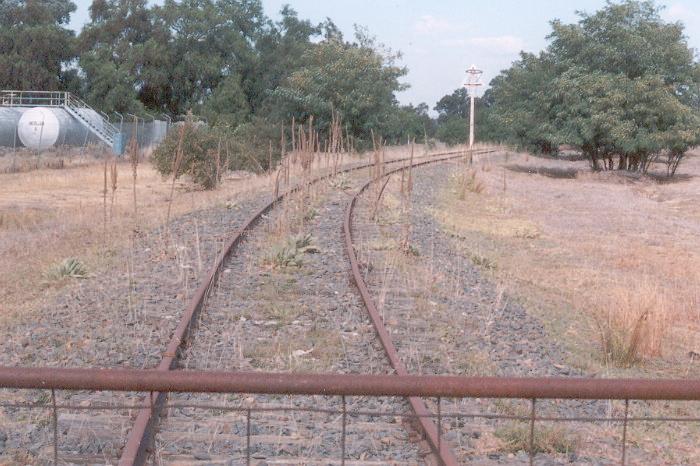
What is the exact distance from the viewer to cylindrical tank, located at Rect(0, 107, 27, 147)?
5297 centimetres

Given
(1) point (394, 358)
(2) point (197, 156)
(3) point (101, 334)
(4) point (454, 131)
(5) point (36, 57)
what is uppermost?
(5) point (36, 57)

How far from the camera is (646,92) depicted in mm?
35406

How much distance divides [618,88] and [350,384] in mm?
35237

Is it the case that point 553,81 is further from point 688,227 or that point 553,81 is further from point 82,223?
point 82,223

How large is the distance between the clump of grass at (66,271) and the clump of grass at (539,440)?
7.03 m

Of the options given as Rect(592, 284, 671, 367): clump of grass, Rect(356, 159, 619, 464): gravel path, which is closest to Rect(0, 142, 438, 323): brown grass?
Rect(356, 159, 619, 464): gravel path

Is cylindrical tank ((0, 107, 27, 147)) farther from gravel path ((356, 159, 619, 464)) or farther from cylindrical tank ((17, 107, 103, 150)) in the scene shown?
gravel path ((356, 159, 619, 464))

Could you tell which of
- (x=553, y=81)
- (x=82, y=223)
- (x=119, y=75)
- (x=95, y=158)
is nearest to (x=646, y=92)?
(x=553, y=81)

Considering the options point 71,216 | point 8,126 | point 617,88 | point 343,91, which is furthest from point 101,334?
point 8,126

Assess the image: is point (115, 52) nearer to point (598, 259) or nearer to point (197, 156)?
point (197, 156)

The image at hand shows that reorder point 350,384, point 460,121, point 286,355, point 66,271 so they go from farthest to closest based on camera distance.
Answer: point 460,121
point 66,271
point 286,355
point 350,384

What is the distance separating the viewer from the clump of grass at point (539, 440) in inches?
206

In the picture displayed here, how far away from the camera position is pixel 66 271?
36.3 ft

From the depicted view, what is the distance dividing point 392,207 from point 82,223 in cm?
618
